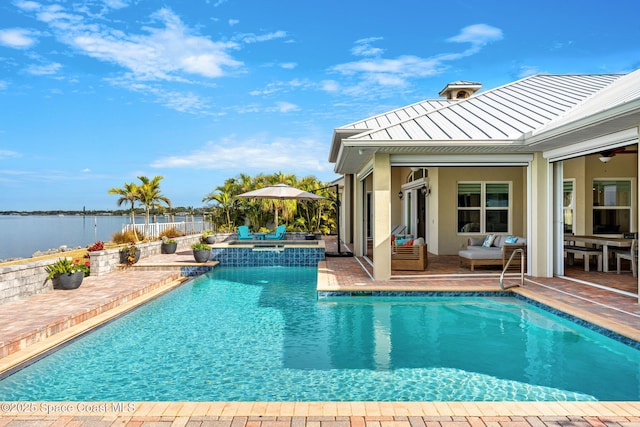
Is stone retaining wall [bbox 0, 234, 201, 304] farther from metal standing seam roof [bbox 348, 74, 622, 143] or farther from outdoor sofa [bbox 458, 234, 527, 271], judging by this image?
outdoor sofa [bbox 458, 234, 527, 271]

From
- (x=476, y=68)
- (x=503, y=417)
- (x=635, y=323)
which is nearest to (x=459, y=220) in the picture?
(x=635, y=323)

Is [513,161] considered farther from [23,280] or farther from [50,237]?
[50,237]

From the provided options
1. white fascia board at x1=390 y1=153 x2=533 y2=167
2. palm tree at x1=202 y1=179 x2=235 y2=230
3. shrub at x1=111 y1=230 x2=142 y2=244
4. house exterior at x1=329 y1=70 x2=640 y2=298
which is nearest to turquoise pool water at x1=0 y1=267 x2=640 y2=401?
house exterior at x1=329 y1=70 x2=640 y2=298

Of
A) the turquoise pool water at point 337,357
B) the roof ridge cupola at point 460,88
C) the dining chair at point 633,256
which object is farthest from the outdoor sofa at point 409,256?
the roof ridge cupola at point 460,88

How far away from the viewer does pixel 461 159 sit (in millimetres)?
10375

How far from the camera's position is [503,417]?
3660 millimetres

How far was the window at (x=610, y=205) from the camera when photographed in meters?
13.5

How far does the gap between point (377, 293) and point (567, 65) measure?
19.5 metres

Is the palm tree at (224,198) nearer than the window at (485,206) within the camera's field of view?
No

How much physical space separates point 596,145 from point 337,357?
6789 millimetres

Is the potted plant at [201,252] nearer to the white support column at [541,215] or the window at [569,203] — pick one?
the white support column at [541,215]

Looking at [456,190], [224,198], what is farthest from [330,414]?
[224,198]

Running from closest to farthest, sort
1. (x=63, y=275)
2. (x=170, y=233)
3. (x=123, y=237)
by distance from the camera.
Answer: (x=63, y=275)
(x=123, y=237)
(x=170, y=233)

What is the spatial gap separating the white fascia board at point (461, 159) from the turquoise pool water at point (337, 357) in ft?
11.0
